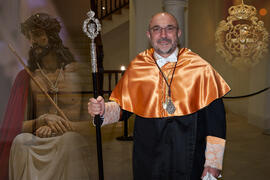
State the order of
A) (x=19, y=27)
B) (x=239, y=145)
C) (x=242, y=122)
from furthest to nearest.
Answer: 1. (x=242, y=122)
2. (x=239, y=145)
3. (x=19, y=27)

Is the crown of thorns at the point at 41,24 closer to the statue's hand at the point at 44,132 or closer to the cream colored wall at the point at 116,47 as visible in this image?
the statue's hand at the point at 44,132

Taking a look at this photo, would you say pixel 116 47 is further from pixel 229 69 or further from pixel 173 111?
pixel 173 111

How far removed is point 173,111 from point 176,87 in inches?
7.5

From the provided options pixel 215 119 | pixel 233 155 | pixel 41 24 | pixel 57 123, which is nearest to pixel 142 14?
pixel 233 155

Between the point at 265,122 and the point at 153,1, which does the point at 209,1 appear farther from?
the point at 265,122

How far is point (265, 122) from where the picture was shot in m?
6.80

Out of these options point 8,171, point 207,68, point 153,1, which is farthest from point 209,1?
point 8,171

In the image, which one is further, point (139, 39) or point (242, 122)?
point (242, 122)

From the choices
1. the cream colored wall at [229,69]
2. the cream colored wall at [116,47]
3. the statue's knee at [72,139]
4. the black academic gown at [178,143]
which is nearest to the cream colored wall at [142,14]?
the cream colored wall at [229,69]

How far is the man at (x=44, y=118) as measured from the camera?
228cm

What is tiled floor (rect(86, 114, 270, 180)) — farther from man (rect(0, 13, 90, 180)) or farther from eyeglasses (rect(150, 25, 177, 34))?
eyeglasses (rect(150, 25, 177, 34))

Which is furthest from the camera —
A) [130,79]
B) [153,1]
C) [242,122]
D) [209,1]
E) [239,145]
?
[209,1]

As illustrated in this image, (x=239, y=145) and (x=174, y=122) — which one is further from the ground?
(x=174, y=122)

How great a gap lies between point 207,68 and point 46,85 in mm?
1343
